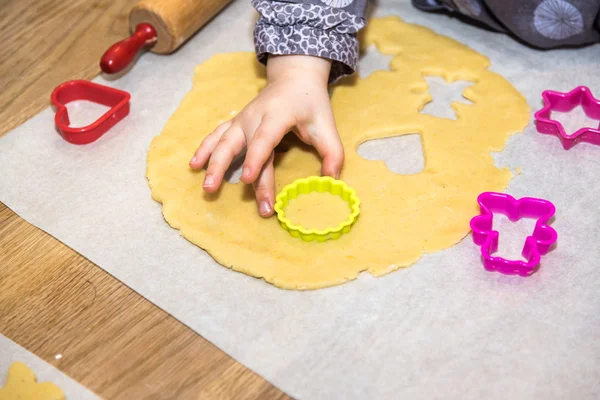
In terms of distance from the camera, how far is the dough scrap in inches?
29.4

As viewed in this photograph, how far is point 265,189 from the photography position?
2.93ft

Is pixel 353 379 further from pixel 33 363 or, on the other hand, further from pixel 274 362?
pixel 33 363

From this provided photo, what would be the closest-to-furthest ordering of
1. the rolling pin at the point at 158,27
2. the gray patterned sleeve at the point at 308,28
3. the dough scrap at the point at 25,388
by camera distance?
the dough scrap at the point at 25,388 → the gray patterned sleeve at the point at 308,28 → the rolling pin at the point at 158,27

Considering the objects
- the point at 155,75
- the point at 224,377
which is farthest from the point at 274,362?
the point at 155,75

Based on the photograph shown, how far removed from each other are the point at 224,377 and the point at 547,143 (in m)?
0.58

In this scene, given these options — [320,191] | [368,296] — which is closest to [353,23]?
[320,191]

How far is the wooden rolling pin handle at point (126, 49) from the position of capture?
42.8 inches

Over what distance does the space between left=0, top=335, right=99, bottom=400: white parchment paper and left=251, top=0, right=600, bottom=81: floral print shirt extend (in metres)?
0.53

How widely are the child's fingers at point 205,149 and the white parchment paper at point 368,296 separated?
0.09m

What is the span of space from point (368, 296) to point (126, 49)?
59 centimetres

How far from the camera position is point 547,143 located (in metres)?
1.00

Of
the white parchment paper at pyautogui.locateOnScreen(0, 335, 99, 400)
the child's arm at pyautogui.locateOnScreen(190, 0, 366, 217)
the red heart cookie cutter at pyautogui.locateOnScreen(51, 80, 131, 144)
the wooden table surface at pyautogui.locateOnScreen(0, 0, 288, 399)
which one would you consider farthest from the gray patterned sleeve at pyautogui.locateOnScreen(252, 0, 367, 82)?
the white parchment paper at pyautogui.locateOnScreen(0, 335, 99, 400)

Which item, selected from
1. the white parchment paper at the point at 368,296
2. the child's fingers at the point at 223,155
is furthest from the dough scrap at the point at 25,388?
the child's fingers at the point at 223,155

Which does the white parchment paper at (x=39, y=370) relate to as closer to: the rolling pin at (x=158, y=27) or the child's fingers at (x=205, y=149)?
the child's fingers at (x=205, y=149)
